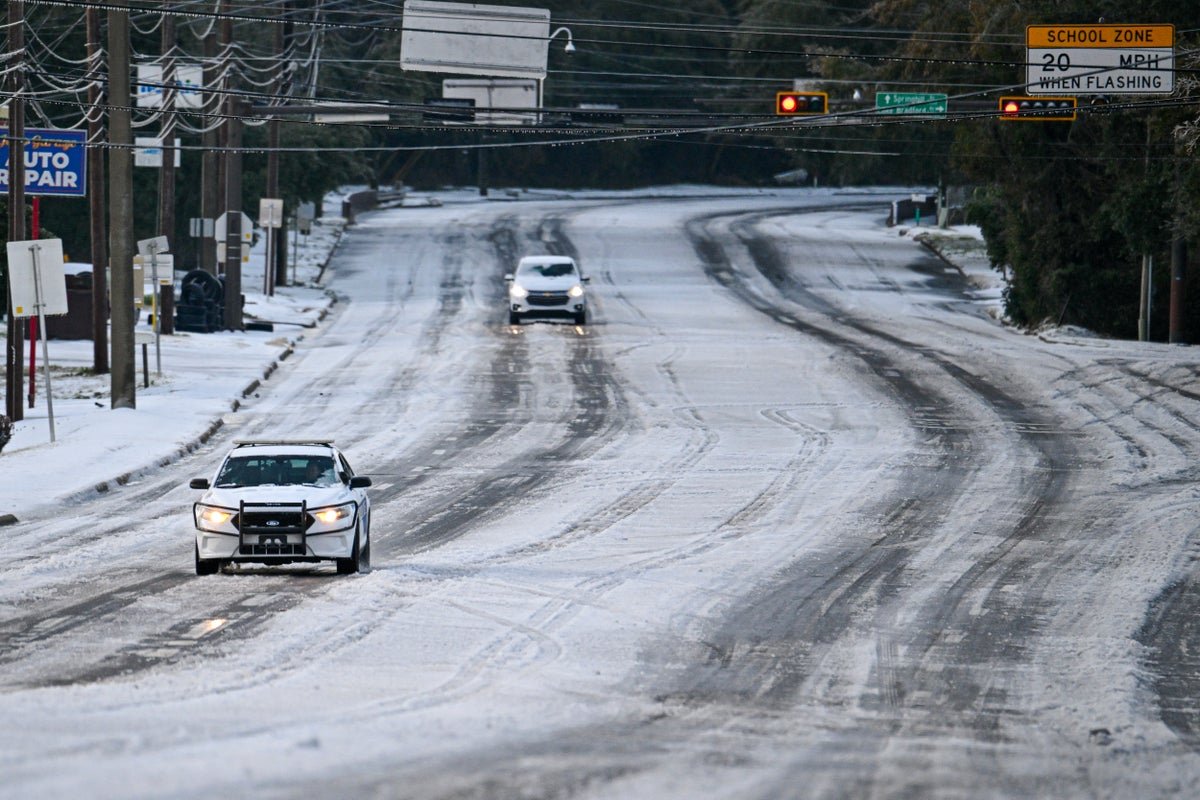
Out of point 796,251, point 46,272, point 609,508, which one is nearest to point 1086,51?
point 609,508

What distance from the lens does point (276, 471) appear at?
55.6 feet

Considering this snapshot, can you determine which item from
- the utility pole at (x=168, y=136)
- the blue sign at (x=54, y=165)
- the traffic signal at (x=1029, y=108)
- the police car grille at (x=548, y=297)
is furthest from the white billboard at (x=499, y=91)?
the blue sign at (x=54, y=165)

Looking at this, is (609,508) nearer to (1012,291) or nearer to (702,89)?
(1012,291)

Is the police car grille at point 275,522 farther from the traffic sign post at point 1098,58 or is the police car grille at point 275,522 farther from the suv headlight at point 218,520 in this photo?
the traffic sign post at point 1098,58

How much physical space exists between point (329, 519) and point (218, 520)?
3.36 ft

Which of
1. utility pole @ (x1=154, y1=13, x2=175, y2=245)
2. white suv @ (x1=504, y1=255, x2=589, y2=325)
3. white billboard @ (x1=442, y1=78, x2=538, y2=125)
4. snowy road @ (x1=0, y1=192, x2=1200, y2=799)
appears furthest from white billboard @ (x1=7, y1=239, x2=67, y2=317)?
white suv @ (x1=504, y1=255, x2=589, y2=325)

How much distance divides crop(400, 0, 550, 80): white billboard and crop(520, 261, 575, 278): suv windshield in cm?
1179

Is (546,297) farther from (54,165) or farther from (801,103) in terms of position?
(54,165)

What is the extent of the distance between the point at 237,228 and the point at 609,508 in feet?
81.8

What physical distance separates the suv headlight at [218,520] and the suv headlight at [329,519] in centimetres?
71

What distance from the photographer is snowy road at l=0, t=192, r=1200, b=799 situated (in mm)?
9359

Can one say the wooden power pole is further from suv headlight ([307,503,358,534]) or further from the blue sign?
suv headlight ([307,503,358,534])

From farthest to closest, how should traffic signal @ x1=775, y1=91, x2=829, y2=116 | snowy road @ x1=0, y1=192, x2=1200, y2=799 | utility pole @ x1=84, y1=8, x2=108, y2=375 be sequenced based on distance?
1. traffic signal @ x1=775, y1=91, x2=829, y2=116
2. utility pole @ x1=84, y1=8, x2=108, y2=375
3. snowy road @ x1=0, y1=192, x2=1200, y2=799

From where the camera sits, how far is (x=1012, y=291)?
165 feet
